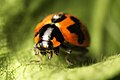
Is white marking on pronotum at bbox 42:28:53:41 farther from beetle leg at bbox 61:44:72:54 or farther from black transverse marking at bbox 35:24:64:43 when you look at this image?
beetle leg at bbox 61:44:72:54

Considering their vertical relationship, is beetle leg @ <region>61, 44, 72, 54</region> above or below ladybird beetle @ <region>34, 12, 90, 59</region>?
below

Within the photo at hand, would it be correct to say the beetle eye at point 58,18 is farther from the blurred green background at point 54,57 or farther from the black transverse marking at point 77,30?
the blurred green background at point 54,57

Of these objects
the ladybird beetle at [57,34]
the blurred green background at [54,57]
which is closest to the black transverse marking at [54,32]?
the ladybird beetle at [57,34]

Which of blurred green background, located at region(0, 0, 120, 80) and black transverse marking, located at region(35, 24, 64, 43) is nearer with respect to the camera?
blurred green background, located at region(0, 0, 120, 80)

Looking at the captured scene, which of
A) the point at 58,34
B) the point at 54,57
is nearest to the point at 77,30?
the point at 58,34

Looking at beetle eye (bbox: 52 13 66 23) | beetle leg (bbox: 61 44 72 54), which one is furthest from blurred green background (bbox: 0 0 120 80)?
beetle eye (bbox: 52 13 66 23)

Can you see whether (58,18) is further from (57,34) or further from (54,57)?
(54,57)
